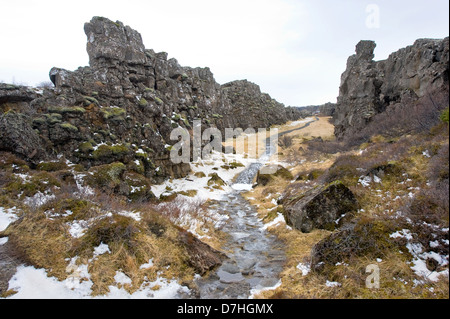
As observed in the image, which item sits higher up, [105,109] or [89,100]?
[89,100]

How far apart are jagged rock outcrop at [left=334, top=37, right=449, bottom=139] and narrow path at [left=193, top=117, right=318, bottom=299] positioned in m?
16.5

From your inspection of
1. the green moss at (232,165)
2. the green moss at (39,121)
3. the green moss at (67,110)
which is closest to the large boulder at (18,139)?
the green moss at (39,121)

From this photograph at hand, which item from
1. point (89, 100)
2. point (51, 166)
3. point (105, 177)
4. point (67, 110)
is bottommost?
point (105, 177)

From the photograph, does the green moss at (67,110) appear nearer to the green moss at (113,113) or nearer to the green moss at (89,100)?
the green moss at (89,100)

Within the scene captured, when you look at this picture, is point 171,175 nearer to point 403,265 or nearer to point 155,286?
point 155,286

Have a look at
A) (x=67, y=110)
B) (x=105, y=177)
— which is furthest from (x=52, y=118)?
(x=105, y=177)

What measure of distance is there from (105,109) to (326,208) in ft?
54.5

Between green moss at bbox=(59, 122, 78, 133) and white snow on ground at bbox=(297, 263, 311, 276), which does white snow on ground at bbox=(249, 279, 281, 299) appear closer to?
white snow on ground at bbox=(297, 263, 311, 276)

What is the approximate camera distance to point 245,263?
23.7 ft

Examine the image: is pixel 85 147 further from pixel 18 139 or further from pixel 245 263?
pixel 245 263

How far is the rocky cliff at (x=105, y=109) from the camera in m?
13.5

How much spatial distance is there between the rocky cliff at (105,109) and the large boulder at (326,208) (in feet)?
40.4

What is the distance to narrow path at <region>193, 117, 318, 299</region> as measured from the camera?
562 centimetres

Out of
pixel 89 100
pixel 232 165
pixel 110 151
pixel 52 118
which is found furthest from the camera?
pixel 232 165
